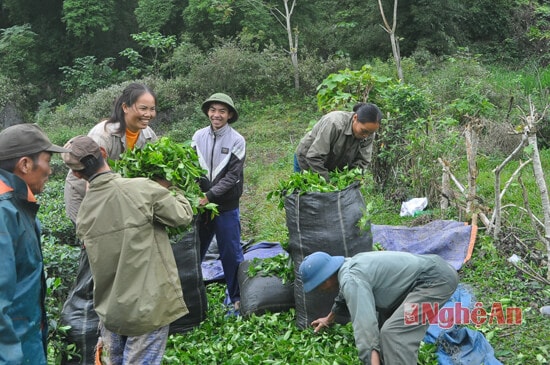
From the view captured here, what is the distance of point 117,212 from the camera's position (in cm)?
297

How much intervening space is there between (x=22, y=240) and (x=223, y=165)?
226 cm

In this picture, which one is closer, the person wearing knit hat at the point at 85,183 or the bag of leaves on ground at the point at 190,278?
the person wearing knit hat at the point at 85,183

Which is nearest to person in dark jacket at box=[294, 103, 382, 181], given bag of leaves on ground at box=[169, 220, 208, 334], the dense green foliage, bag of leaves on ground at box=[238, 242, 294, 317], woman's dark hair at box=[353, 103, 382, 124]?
woman's dark hair at box=[353, 103, 382, 124]

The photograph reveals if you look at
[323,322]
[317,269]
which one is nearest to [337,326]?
[323,322]

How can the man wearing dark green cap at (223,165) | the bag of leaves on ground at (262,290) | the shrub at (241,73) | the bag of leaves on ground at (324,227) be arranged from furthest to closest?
1. the shrub at (241,73)
2. the man wearing dark green cap at (223,165)
3. the bag of leaves on ground at (262,290)
4. the bag of leaves on ground at (324,227)

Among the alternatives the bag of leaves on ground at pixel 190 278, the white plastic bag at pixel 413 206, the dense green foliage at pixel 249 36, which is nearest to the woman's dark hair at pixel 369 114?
the bag of leaves on ground at pixel 190 278

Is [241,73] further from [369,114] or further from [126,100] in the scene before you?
[126,100]

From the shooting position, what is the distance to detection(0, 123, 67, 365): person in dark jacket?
216cm

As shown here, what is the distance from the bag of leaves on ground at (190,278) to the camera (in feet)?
13.6

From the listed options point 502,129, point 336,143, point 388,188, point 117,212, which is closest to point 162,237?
point 117,212

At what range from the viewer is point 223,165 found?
4473mm

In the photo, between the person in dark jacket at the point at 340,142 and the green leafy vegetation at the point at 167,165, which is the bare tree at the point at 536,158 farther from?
the green leafy vegetation at the point at 167,165

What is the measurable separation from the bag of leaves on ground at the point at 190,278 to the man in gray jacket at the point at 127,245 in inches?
39.7

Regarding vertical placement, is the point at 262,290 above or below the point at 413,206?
above
